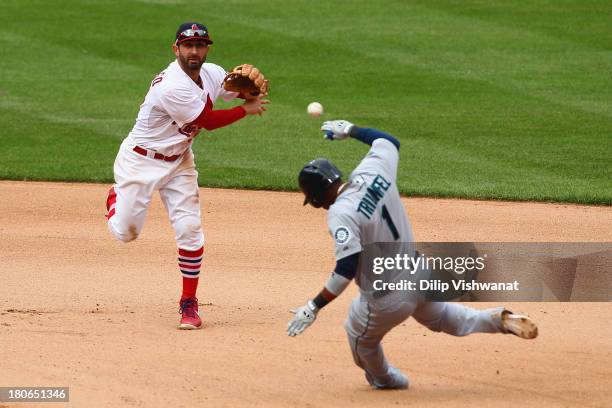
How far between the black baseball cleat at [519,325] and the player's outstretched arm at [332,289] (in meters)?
0.95

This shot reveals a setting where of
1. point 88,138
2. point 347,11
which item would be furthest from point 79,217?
point 347,11

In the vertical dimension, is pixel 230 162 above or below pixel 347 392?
below

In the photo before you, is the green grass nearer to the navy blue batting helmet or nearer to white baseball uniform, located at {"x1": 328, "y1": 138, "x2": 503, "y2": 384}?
white baseball uniform, located at {"x1": 328, "y1": 138, "x2": 503, "y2": 384}

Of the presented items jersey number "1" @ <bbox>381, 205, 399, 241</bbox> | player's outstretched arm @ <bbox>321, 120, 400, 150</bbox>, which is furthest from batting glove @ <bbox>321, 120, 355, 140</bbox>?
jersey number "1" @ <bbox>381, 205, 399, 241</bbox>

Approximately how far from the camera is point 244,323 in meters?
7.95

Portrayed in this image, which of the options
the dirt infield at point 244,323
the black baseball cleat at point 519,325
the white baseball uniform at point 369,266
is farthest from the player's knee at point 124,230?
the black baseball cleat at point 519,325

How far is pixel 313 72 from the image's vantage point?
1702 centimetres

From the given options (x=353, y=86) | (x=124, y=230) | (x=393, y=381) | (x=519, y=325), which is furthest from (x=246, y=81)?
(x=353, y=86)

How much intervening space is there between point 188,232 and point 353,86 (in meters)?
8.80

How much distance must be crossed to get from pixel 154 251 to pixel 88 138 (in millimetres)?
4648

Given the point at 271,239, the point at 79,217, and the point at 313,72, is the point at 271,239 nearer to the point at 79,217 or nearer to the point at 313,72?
the point at 79,217

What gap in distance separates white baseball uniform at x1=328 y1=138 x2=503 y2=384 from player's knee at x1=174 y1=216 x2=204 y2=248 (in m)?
1.96

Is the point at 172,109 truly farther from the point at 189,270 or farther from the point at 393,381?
the point at 393,381

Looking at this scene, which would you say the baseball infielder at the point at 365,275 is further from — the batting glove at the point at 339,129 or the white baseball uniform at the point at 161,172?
the white baseball uniform at the point at 161,172
